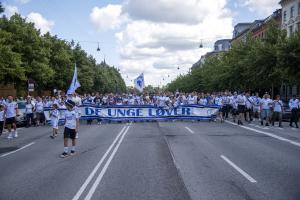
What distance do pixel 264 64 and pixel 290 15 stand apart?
22.7 metres

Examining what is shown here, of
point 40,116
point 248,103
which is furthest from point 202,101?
point 40,116

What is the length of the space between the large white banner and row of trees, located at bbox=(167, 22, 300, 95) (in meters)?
9.24

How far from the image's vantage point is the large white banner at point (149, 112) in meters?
27.0

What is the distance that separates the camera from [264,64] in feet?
130

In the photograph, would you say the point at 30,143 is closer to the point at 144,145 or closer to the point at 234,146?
the point at 144,145

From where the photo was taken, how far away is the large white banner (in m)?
27.0

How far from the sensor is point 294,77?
3325cm

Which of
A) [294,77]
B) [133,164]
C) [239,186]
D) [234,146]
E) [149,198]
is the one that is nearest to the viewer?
[149,198]

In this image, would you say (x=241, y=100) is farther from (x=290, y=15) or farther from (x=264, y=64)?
(x=290, y=15)

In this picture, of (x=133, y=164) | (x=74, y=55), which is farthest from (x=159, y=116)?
(x=74, y=55)

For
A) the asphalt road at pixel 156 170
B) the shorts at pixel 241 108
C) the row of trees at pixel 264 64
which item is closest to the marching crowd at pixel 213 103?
the shorts at pixel 241 108

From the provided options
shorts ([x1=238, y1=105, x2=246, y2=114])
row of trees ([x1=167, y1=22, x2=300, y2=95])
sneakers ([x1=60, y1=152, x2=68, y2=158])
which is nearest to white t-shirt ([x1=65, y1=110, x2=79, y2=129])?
sneakers ([x1=60, y1=152, x2=68, y2=158])

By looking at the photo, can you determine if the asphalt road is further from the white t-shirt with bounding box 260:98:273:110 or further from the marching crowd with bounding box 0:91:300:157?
the white t-shirt with bounding box 260:98:273:110

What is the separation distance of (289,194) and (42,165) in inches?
249
